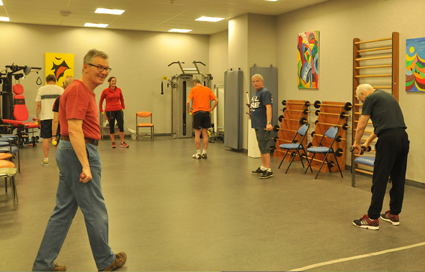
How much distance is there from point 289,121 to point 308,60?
3.88 feet

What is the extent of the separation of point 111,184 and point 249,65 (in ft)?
13.1

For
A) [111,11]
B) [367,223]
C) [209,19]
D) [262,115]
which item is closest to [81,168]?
[367,223]

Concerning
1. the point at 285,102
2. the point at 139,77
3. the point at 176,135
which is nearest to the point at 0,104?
the point at 139,77

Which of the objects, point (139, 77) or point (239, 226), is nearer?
point (239, 226)

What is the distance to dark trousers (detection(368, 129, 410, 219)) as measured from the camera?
3523mm

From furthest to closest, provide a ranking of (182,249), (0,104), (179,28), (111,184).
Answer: (179,28) < (0,104) < (111,184) < (182,249)

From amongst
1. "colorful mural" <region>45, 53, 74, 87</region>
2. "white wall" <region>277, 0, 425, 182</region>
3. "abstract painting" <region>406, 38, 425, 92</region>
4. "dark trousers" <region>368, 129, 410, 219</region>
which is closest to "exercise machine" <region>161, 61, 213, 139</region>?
"colorful mural" <region>45, 53, 74, 87</region>

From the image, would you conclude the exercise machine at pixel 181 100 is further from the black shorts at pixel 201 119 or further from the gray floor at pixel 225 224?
the gray floor at pixel 225 224

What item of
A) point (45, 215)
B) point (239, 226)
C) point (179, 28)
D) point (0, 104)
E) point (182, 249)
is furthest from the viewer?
point (179, 28)

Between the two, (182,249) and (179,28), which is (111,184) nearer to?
(182,249)

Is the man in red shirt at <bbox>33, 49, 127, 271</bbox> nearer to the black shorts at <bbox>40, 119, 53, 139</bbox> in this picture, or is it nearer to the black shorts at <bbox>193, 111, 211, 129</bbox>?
the black shorts at <bbox>40, 119, 53, 139</bbox>

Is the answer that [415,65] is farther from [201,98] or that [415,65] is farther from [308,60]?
[201,98]

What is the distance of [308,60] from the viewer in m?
7.27

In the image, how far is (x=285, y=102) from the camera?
777 cm
